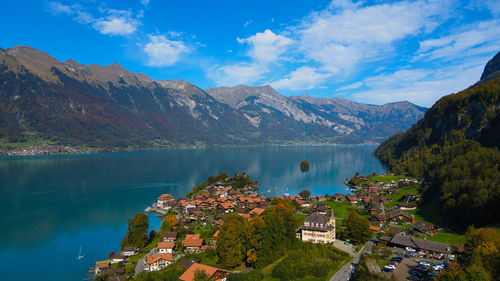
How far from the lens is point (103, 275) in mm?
29828

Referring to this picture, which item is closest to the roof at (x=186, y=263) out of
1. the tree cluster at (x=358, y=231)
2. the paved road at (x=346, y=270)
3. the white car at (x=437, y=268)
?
the paved road at (x=346, y=270)

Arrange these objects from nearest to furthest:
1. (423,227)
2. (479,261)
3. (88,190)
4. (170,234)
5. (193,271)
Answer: (479,261), (193,271), (423,227), (170,234), (88,190)

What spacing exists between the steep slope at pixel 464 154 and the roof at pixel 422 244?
30.3ft

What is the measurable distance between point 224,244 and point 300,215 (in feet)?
76.1

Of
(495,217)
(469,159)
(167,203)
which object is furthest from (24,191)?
(469,159)

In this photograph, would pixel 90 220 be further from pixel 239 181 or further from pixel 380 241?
pixel 380 241

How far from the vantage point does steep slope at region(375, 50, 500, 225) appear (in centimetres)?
3697

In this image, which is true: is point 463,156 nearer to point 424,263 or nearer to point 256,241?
point 424,263

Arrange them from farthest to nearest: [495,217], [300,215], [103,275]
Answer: [300,215]
[495,217]
[103,275]

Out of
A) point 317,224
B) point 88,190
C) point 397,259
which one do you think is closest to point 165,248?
point 317,224

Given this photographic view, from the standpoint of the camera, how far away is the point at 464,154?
6481cm

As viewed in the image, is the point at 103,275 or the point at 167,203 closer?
the point at 103,275

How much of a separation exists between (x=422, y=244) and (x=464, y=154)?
45.7 metres

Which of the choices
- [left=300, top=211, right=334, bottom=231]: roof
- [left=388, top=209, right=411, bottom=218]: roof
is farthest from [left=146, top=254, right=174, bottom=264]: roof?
[left=388, top=209, right=411, bottom=218]: roof
